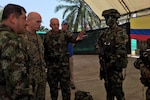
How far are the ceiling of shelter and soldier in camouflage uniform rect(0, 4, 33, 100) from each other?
8.21 m

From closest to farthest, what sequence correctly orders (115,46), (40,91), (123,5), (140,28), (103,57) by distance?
(40,91)
(115,46)
(103,57)
(140,28)
(123,5)

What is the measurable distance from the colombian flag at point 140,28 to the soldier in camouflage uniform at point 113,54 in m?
5.32

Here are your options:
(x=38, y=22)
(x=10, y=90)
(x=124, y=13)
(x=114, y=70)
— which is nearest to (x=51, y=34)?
(x=38, y=22)

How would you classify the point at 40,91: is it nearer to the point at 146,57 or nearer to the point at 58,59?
the point at 58,59

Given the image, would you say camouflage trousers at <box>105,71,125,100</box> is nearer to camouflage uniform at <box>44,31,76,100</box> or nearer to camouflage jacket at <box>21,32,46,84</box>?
camouflage uniform at <box>44,31,76,100</box>

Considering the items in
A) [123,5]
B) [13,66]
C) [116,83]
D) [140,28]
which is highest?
[123,5]

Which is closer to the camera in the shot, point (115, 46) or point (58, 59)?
point (115, 46)

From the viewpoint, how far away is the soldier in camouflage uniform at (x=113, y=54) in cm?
346

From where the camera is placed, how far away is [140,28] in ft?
30.2

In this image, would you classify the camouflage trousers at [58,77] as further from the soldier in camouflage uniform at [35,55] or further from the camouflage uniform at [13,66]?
the camouflage uniform at [13,66]

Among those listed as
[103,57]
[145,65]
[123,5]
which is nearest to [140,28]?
[123,5]

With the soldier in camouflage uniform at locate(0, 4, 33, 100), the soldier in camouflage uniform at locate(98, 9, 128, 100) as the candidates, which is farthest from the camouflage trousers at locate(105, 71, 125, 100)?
the soldier in camouflage uniform at locate(0, 4, 33, 100)

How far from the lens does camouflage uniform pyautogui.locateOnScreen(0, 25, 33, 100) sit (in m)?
1.77

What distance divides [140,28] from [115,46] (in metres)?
6.08
